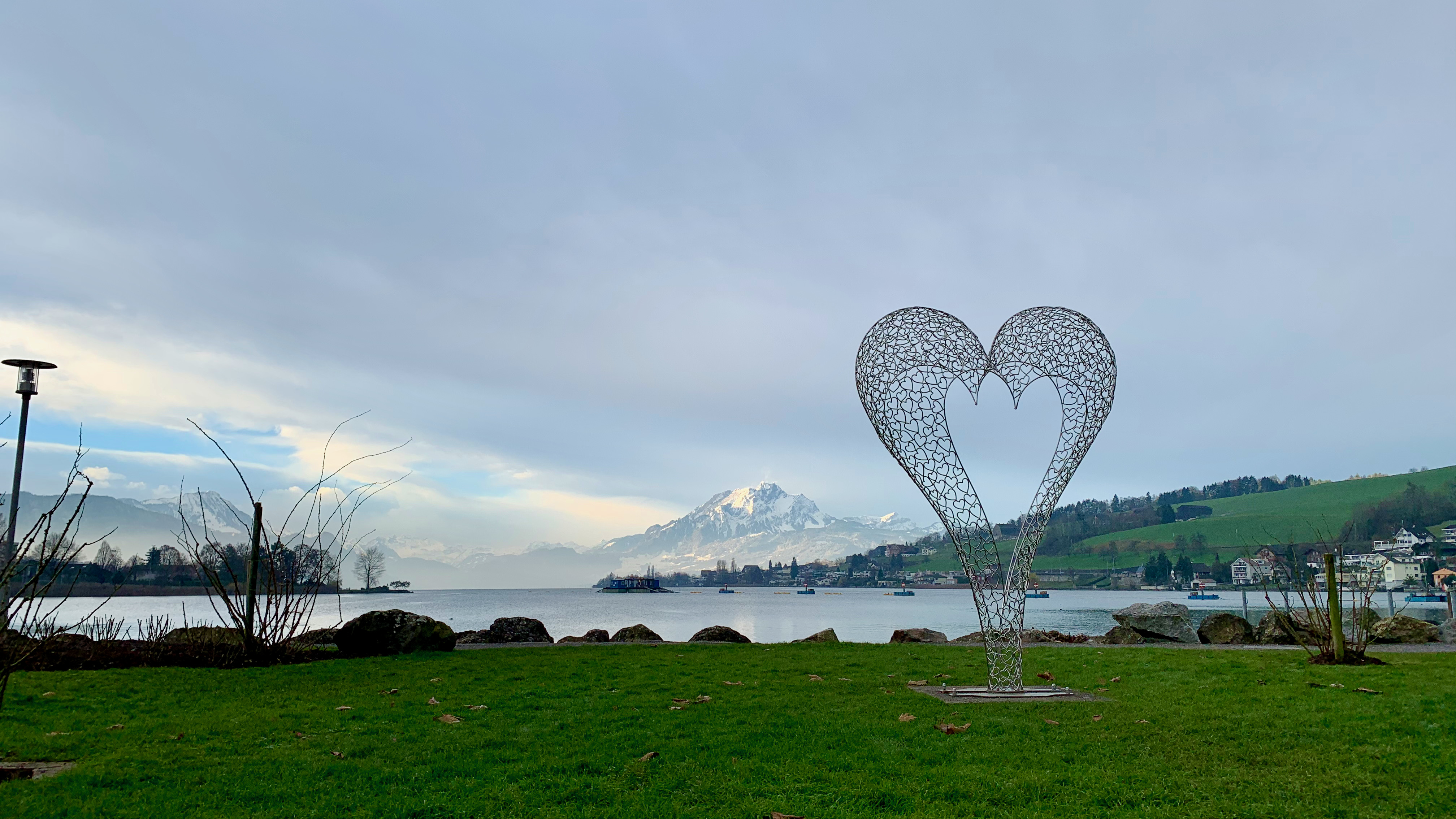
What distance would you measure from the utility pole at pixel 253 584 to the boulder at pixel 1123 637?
18.6 metres

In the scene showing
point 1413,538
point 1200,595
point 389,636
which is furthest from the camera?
point 1200,595

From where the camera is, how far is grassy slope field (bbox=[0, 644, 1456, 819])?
5785 mm

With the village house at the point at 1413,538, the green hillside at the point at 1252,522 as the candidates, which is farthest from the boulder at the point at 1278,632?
the green hillside at the point at 1252,522

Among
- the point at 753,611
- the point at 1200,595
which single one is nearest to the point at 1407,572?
the point at 1200,595

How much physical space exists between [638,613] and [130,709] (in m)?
65.0

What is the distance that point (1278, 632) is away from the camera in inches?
784

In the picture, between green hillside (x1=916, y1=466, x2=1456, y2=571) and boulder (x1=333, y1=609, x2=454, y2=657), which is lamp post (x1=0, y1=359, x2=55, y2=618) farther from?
green hillside (x1=916, y1=466, x2=1456, y2=571)

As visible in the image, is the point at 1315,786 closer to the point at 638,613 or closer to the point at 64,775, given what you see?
the point at 64,775

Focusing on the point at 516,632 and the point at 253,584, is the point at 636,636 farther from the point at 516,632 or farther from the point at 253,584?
the point at 253,584

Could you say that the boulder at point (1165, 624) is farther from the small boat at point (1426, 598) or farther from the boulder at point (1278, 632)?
the small boat at point (1426, 598)

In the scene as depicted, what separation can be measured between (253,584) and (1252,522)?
150 m

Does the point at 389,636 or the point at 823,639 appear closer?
the point at 389,636

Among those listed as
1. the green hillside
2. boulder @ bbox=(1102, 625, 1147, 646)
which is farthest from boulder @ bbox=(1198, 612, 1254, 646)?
the green hillside

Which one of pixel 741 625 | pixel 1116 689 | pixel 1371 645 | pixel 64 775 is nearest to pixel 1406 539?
pixel 741 625
